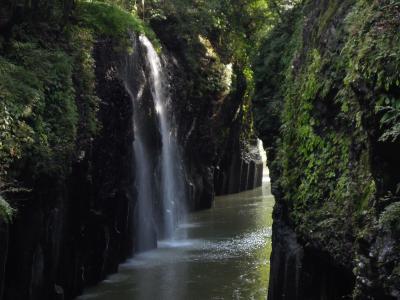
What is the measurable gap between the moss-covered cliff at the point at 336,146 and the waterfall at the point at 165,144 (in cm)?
759

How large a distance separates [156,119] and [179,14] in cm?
650

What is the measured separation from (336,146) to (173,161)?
1542 cm

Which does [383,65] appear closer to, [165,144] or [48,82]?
[48,82]

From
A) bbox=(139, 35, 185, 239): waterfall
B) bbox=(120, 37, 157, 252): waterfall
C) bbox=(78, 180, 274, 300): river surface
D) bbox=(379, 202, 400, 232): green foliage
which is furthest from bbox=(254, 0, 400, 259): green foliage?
bbox=(139, 35, 185, 239): waterfall

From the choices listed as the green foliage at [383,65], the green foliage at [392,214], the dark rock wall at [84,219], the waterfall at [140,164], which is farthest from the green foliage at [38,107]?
the green foliage at [392,214]

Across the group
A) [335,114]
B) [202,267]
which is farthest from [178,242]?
[335,114]

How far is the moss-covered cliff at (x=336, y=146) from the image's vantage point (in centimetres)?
666

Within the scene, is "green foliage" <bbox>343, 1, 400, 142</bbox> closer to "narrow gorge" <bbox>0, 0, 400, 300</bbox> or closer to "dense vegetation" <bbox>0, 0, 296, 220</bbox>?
"narrow gorge" <bbox>0, 0, 400, 300</bbox>

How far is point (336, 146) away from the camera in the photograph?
9562mm

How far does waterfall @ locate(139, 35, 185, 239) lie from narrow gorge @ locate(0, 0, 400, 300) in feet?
0.33

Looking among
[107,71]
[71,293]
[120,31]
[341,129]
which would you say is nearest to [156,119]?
[107,71]

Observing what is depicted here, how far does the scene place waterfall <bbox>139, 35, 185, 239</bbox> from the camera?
2241cm

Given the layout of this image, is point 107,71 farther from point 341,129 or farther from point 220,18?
point 220,18

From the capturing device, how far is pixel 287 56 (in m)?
15.0
